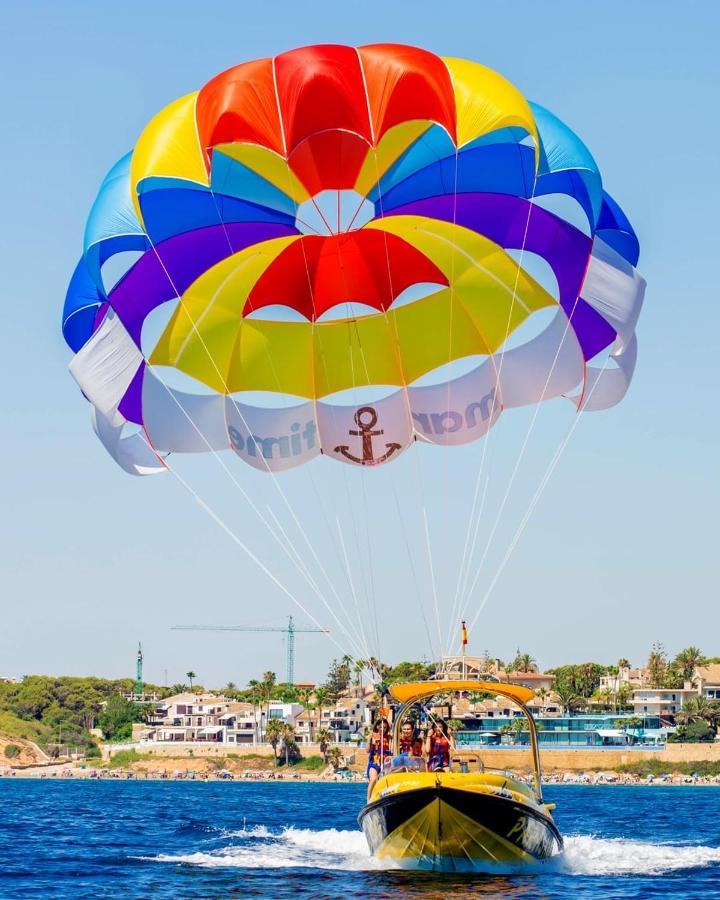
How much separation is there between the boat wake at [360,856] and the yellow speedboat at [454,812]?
46 cm

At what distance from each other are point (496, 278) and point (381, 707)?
7.02 m

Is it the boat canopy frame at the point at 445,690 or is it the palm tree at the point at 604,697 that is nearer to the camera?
the boat canopy frame at the point at 445,690

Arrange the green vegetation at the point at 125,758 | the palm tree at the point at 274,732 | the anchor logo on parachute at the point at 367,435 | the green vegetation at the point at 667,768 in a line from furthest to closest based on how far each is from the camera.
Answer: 1. the green vegetation at the point at 125,758
2. the palm tree at the point at 274,732
3. the green vegetation at the point at 667,768
4. the anchor logo on parachute at the point at 367,435

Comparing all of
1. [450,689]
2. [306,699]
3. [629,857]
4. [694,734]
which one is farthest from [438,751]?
[306,699]

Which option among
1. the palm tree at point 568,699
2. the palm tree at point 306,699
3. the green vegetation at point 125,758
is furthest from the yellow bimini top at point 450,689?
the palm tree at point 306,699

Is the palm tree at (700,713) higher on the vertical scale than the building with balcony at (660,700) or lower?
lower

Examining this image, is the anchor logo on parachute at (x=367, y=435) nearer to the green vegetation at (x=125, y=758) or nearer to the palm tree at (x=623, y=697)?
the green vegetation at (x=125, y=758)

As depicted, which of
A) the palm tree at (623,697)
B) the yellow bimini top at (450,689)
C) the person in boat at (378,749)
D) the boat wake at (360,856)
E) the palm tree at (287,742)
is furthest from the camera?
the palm tree at (623,697)

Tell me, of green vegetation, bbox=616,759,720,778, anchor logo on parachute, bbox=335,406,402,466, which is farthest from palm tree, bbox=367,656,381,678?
green vegetation, bbox=616,759,720,778

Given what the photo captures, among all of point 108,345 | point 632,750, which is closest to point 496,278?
point 108,345

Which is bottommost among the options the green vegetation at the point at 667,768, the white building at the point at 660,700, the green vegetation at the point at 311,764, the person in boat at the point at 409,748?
the person in boat at the point at 409,748

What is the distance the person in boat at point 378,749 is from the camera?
889 inches

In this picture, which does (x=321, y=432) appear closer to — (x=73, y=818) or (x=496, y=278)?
(x=496, y=278)

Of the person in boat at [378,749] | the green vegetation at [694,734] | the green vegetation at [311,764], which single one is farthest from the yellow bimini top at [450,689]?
the green vegetation at [311,764]
